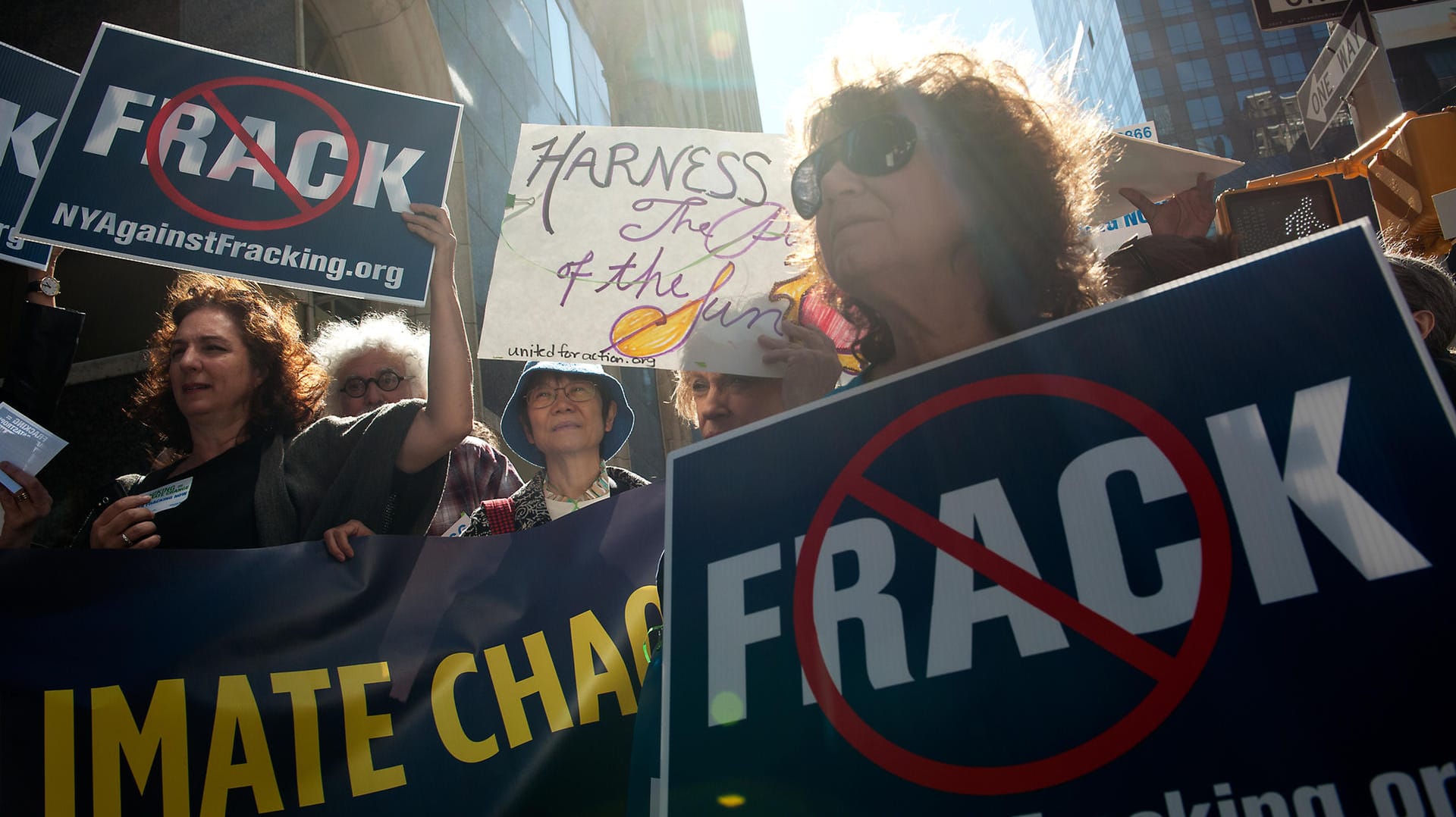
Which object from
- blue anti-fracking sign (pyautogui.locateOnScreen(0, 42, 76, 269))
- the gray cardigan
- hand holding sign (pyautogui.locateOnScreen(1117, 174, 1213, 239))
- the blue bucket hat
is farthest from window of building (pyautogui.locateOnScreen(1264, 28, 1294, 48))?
the gray cardigan

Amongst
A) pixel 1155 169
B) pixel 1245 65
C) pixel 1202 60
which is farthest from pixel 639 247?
pixel 1245 65

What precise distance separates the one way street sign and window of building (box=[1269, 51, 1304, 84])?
208ft

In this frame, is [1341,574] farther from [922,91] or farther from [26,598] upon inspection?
[26,598]

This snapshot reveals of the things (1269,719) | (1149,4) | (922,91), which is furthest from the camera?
(1149,4)

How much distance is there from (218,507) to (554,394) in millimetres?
1080

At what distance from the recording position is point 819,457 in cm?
127

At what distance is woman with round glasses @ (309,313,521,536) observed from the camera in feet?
10.4

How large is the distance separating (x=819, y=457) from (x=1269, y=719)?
60cm

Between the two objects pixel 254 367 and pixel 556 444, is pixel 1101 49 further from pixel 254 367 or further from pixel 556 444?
pixel 254 367

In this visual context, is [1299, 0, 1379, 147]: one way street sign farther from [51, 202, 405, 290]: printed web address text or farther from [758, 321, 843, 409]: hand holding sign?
[51, 202, 405, 290]: printed web address text

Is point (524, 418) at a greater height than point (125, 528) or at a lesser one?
greater

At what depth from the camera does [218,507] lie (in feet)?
7.13

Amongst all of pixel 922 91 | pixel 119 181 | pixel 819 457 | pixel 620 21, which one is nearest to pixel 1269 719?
pixel 819 457

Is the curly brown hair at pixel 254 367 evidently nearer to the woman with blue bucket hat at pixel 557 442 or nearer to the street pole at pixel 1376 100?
the woman with blue bucket hat at pixel 557 442
